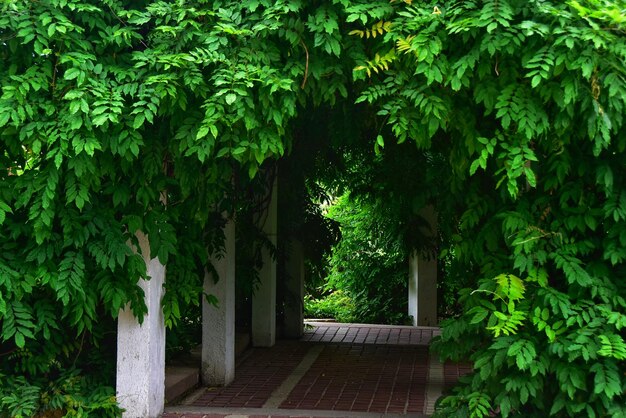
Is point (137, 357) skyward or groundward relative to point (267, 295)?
groundward

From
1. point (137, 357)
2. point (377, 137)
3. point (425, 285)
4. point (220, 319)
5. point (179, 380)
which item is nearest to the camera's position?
point (377, 137)

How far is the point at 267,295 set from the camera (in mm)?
10945

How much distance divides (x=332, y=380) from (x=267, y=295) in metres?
2.21

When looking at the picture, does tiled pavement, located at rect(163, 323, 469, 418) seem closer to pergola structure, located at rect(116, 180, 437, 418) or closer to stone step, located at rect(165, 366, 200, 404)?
stone step, located at rect(165, 366, 200, 404)

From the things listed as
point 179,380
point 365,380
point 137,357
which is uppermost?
point 137,357

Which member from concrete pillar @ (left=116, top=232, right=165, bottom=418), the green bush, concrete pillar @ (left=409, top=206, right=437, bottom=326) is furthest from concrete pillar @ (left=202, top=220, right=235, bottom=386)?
the green bush

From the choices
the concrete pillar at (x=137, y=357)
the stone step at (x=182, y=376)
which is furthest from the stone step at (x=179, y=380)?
the concrete pillar at (x=137, y=357)

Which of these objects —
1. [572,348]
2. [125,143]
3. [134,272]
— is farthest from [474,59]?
[134,272]

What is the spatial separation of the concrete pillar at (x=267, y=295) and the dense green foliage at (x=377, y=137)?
4.37m

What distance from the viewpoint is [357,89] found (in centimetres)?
600

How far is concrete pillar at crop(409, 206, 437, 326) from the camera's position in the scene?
13320 millimetres

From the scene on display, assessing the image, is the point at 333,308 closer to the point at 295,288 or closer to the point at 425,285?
the point at 425,285

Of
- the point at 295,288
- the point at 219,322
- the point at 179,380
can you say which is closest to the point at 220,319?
the point at 219,322

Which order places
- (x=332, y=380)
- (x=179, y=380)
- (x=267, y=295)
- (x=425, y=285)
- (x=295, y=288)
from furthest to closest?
(x=425, y=285) → (x=295, y=288) → (x=267, y=295) → (x=332, y=380) → (x=179, y=380)
